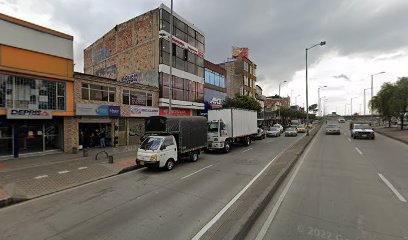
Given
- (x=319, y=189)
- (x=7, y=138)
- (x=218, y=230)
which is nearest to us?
(x=218, y=230)

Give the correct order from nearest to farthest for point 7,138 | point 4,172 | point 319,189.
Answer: point 319,189 → point 4,172 → point 7,138

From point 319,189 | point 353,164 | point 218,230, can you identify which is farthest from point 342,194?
point 353,164

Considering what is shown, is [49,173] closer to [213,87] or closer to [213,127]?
[213,127]

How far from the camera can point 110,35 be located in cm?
3117

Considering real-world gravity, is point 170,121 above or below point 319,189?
above

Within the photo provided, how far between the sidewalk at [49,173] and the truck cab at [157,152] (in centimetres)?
151

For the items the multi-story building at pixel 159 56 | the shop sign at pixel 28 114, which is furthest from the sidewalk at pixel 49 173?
the multi-story building at pixel 159 56

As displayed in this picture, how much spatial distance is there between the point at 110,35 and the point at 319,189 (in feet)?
105

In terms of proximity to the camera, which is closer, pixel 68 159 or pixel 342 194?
pixel 342 194

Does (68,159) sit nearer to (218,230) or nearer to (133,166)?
(133,166)

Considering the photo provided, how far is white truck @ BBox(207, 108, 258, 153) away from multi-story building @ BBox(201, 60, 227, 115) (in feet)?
41.6

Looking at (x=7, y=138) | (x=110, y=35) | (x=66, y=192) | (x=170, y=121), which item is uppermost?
(x=110, y=35)

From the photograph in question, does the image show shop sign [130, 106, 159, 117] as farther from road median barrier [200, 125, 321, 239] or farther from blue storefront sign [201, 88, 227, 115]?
road median barrier [200, 125, 321, 239]

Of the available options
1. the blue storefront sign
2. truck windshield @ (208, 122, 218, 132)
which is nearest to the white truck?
truck windshield @ (208, 122, 218, 132)
